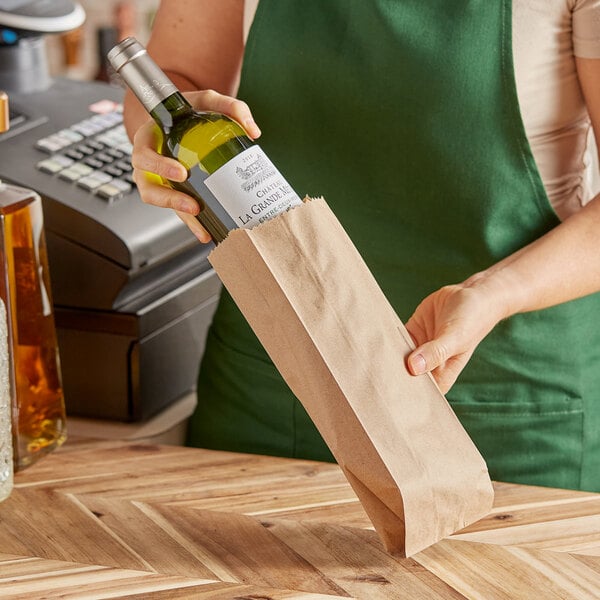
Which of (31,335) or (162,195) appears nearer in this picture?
(162,195)

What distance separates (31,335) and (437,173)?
1.43ft

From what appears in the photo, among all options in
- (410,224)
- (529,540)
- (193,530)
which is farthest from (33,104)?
(529,540)

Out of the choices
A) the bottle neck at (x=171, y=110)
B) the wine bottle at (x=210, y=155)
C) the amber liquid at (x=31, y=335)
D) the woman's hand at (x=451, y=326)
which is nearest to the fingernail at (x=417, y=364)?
the woman's hand at (x=451, y=326)

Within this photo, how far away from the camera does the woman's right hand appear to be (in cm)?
90

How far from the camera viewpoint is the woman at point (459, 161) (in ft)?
3.53

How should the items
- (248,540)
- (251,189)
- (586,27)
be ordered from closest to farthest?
(251,189) < (248,540) < (586,27)

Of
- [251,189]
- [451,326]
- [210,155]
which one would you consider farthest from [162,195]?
[451,326]

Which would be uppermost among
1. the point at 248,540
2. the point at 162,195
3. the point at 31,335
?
the point at 162,195

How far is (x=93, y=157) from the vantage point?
1260 millimetres

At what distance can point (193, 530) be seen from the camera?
93 centimetres

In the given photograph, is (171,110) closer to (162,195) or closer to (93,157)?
(162,195)

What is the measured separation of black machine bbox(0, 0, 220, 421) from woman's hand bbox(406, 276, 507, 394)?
0.36 meters

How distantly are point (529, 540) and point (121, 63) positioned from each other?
0.50 metres

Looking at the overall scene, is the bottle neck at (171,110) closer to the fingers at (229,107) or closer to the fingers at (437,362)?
the fingers at (229,107)
